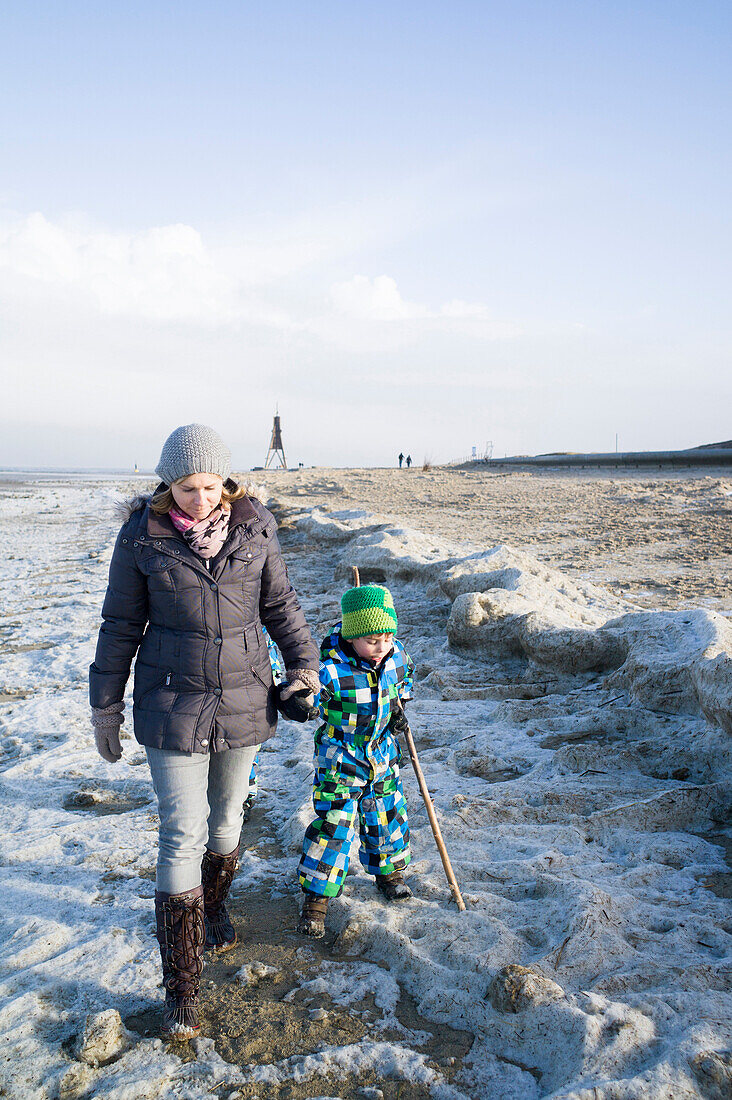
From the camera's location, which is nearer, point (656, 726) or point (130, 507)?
point (130, 507)

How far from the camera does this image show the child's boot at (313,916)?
2693 mm

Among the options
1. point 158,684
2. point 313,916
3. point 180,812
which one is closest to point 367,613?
point 158,684

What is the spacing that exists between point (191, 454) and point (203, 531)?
0.82 feet

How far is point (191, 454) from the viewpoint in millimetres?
2363

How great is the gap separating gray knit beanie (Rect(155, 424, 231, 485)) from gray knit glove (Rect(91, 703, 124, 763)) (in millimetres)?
758

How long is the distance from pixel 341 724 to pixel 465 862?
0.81 m

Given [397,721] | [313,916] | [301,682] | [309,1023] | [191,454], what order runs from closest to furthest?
[309,1023], [191,454], [301,682], [313,916], [397,721]

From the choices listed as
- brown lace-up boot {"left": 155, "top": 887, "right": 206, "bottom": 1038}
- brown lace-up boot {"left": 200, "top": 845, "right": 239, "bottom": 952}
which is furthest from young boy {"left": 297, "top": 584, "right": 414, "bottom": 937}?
brown lace-up boot {"left": 155, "top": 887, "right": 206, "bottom": 1038}

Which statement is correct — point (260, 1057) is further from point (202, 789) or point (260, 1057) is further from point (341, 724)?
point (341, 724)

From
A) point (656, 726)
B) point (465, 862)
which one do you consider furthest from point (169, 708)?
point (656, 726)

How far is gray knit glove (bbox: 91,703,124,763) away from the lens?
237 centimetres

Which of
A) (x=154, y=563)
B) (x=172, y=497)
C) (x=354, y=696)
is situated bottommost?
(x=354, y=696)

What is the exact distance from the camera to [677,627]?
444cm

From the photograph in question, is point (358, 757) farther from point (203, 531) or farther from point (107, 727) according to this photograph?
point (203, 531)
